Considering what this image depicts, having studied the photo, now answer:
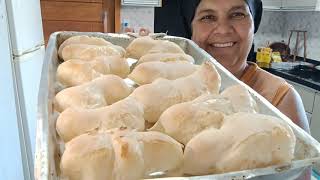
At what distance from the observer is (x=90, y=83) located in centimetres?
37

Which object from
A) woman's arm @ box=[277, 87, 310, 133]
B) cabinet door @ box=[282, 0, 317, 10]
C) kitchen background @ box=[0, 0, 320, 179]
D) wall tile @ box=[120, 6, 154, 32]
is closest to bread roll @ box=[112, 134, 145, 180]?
kitchen background @ box=[0, 0, 320, 179]

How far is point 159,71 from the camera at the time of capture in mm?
417

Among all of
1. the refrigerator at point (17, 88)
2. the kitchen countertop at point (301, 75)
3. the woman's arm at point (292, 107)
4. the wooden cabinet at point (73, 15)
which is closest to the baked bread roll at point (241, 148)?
the woman's arm at point (292, 107)

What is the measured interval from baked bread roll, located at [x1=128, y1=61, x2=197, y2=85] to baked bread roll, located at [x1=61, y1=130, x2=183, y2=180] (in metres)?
0.15

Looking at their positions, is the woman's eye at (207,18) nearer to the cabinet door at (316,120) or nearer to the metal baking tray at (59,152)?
the metal baking tray at (59,152)

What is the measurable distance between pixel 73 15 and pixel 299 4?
5.51 feet

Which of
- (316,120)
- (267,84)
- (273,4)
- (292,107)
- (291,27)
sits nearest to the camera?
(292,107)

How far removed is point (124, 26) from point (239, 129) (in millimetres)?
2168

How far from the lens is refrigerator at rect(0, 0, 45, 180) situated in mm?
1104

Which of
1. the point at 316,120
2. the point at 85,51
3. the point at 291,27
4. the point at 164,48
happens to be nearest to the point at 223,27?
the point at 164,48

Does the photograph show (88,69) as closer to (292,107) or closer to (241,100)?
(241,100)

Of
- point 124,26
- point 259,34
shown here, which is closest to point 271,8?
point 259,34

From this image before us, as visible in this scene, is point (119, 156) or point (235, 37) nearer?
point (119, 156)

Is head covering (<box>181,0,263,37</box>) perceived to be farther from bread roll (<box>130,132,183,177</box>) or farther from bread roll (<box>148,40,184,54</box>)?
bread roll (<box>130,132,183,177</box>)
